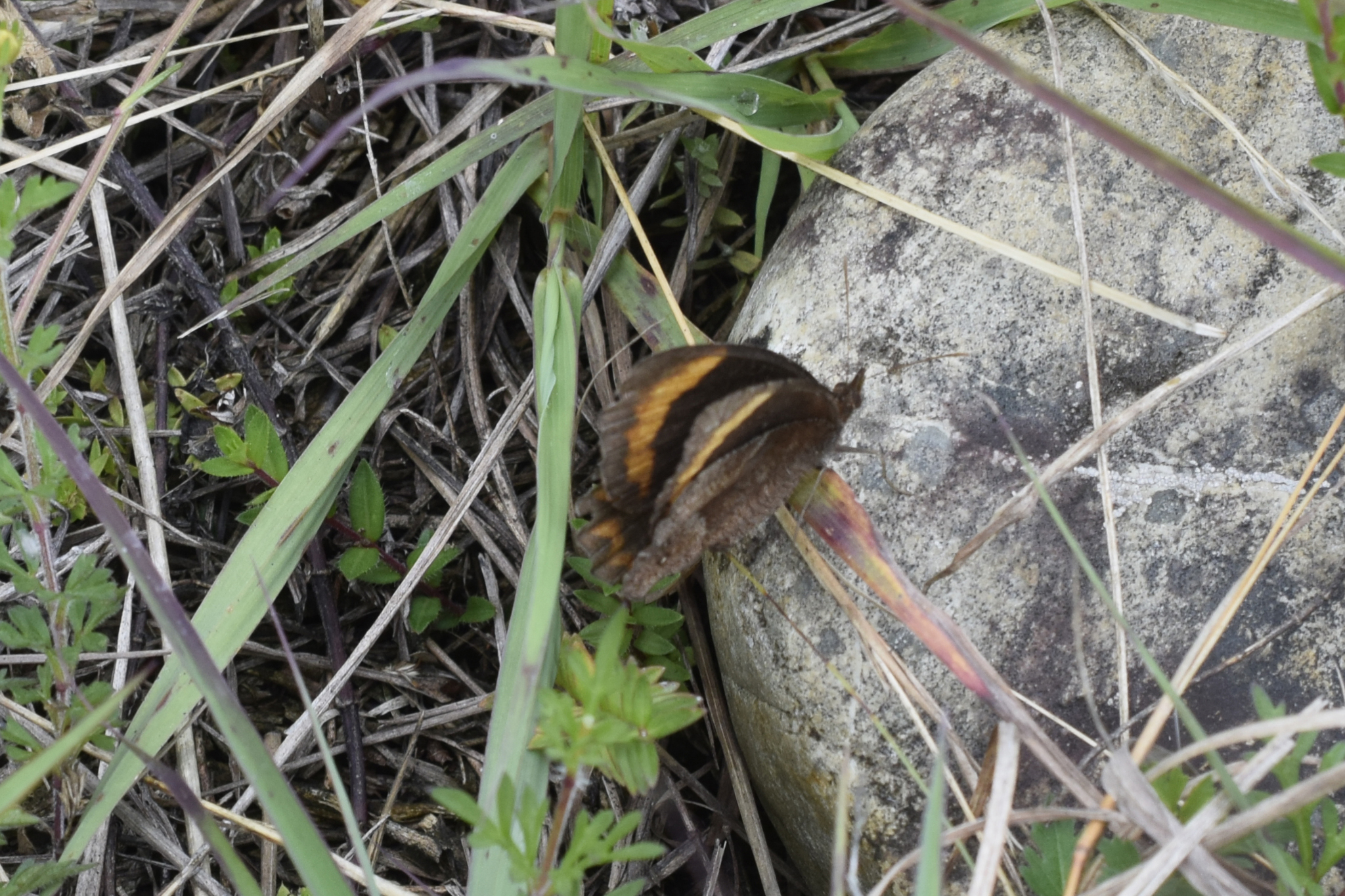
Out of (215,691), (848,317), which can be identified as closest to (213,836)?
(215,691)

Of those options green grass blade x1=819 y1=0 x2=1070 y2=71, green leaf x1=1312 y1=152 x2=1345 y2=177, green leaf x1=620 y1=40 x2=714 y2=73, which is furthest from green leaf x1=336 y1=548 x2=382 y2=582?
green leaf x1=1312 y1=152 x2=1345 y2=177

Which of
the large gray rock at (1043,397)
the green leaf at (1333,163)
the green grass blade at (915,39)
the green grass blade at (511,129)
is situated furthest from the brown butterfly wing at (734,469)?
the green grass blade at (915,39)

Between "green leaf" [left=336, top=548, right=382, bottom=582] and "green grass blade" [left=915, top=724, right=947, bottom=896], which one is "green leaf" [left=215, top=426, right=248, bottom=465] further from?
"green grass blade" [left=915, top=724, right=947, bottom=896]

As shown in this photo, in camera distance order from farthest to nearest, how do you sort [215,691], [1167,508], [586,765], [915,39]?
[915,39], [1167,508], [215,691], [586,765]

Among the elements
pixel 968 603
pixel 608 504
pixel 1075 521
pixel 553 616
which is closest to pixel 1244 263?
pixel 1075 521

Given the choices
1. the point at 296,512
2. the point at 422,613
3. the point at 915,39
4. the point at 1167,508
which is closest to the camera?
the point at 1167,508

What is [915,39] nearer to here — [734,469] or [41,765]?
[734,469]
